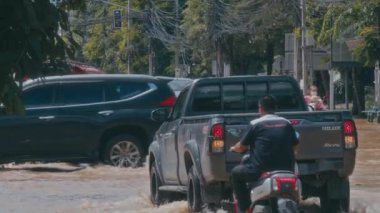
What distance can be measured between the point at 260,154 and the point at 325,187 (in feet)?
9.35

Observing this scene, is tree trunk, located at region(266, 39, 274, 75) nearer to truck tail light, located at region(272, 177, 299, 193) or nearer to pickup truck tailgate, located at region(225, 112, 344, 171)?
pickup truck tailgate, located at region(225, 112, 344, 171)

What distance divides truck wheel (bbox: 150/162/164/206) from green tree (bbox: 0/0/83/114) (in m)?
8.99

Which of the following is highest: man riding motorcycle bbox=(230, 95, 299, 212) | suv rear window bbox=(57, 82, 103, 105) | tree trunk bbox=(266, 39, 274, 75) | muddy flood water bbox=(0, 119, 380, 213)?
tree trunk bbox=(266, 39, 274, 75)

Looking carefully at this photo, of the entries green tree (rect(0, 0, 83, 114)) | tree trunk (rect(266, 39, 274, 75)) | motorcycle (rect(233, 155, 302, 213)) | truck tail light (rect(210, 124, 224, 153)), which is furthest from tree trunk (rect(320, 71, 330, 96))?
green tree (rect(0, 0, 83, 114))

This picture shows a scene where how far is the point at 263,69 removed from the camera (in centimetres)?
7025

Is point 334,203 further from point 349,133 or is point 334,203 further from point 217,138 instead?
point 217,138

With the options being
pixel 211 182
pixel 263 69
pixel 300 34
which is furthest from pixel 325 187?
pixel 263 69

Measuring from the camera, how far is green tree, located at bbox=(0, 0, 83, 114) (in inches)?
271

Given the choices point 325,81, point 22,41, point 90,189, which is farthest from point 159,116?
point 325,81

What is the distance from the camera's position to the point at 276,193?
Result: 1061cm

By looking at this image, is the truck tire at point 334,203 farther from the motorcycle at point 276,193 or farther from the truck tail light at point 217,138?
the motorcycle at point 276,193

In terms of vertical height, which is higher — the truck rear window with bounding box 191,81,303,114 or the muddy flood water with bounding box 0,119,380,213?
the truck rear window with bounding box 191,81,303,114

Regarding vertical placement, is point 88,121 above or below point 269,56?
below

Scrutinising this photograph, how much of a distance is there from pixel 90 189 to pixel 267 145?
29.7 ft
